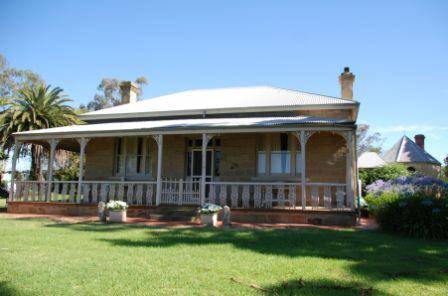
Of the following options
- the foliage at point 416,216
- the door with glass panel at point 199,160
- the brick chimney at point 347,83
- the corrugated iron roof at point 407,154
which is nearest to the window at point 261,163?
the door with glass panel at point 199,160

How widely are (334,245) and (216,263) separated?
3.15m

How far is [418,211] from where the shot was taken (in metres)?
9.92

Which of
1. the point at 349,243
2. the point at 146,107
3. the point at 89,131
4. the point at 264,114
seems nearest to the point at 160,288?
the point at 349,243

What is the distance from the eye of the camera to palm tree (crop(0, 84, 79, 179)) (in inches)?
703

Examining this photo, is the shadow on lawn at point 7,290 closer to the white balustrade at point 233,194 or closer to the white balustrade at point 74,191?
the white balustrade at point 233,194

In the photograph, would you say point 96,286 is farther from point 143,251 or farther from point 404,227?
point 404,227

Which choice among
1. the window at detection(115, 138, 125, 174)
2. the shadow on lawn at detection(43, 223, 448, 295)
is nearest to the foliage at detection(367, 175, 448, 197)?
the shadow on lawn at detection(43, 223, 448, 295)

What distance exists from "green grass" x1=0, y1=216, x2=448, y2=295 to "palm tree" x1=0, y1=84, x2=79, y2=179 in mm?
9541

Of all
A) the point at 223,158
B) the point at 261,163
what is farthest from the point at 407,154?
the point at 223,158

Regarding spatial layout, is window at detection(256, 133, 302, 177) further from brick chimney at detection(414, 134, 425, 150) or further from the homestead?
brick chimney at detection(414, 134, 425, 150)

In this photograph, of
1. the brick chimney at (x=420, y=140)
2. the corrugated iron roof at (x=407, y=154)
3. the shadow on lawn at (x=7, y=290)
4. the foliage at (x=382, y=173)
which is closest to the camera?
the shadow on lawn at (x=7, y=290)

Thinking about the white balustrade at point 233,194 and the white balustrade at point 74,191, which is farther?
the white balustrade at point 74,191

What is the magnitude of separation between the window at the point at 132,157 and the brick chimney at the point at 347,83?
9779mm

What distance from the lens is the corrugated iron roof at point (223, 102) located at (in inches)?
648
